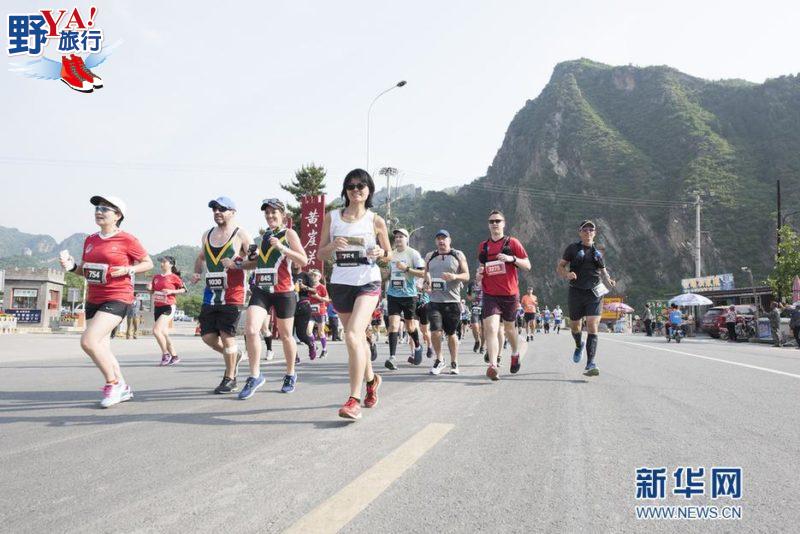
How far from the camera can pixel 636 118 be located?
119m

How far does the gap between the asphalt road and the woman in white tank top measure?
0.57 metres

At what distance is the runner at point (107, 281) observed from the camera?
505 cm

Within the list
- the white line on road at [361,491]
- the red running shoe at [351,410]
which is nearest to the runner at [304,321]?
the red running shoe at [351,410]

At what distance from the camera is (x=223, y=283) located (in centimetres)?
584

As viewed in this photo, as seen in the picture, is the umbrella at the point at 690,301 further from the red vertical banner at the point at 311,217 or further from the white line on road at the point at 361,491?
the white line on road at the point at 361,491

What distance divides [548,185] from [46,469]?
123 m

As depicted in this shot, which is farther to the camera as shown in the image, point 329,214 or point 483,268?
point 483,268

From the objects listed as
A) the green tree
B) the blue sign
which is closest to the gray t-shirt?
the green tree

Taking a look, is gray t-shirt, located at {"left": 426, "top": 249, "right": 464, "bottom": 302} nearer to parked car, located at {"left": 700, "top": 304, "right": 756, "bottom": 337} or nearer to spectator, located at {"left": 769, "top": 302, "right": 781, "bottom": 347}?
spectator, located at {"left": 769, "top": 302, "right": 781, "bottom": 347}

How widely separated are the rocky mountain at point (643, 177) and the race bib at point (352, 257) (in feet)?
306

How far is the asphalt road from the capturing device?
2248 mm

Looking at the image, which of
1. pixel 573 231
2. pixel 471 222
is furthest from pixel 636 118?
pixel 471 222

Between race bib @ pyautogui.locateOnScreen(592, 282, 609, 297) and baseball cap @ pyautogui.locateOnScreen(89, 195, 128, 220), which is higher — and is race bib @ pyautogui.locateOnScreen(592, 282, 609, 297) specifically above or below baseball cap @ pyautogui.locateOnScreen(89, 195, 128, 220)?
below

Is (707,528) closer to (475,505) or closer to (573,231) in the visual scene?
(475,505)
